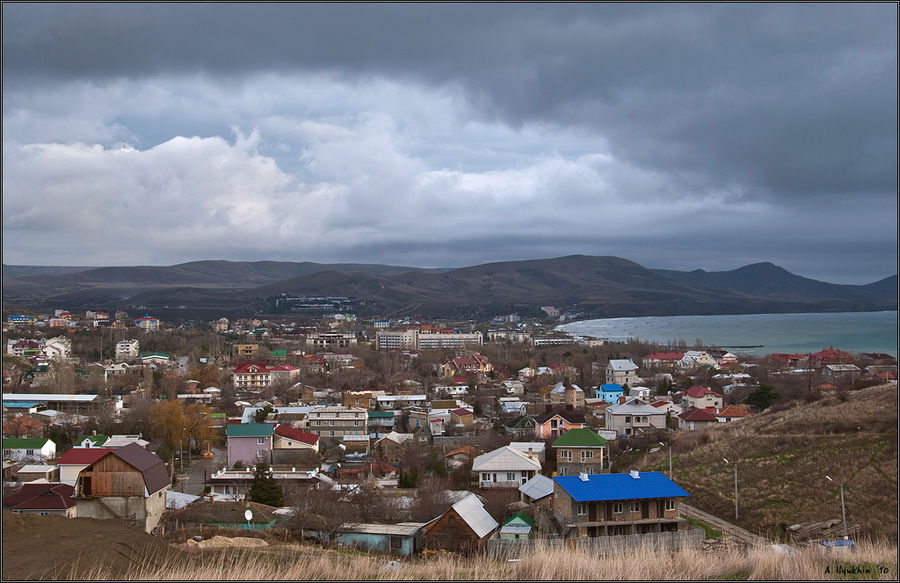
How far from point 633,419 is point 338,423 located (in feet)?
30.0

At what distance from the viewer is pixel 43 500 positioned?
10312 mm

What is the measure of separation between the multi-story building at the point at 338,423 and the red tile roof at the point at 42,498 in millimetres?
9585

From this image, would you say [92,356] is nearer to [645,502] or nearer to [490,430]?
[490,430]

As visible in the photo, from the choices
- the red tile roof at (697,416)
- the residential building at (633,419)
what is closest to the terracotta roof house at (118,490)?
the residential building at (633,419)

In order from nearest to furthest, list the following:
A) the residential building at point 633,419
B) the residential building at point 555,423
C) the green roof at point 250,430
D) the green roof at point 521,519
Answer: the green roof at point 521,519
the green roof at point 250,430
the residential building at point 555,423
the residential building at point 633,419

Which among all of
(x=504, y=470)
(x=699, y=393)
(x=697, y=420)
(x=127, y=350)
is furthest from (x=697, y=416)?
(x=127, y=350)

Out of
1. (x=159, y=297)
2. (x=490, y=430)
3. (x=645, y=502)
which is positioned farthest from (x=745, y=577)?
(x=159, y=297)

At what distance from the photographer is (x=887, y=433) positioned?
14.0 meters

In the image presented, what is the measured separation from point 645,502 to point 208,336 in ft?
155

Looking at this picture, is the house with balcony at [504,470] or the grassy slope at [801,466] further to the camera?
the house with balcony at [504,470]

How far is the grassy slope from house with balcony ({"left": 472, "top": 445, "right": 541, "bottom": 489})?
298 cm

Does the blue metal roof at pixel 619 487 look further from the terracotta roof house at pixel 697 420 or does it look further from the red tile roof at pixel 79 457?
the terracotta roof house at pixel 697 420

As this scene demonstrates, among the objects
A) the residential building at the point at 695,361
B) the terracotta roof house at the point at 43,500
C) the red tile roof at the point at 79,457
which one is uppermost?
the terracotta roof house at the point at 43,500

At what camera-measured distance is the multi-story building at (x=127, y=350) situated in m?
39.8
